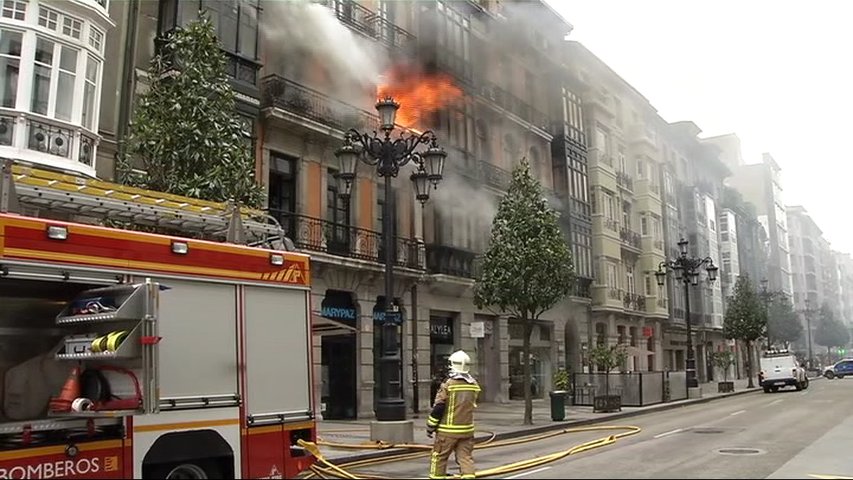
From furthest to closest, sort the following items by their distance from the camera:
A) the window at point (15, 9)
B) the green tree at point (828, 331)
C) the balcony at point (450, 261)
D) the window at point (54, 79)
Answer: the green tree at point (828, 331), the balcony at point (450, 261), the window at point (54, 79), the window at point (15, 9)

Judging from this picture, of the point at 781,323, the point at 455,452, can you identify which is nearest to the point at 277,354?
the point at 455,452

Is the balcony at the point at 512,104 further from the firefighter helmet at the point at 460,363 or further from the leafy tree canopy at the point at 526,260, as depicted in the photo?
the firefighter helmet at the point at 460,363

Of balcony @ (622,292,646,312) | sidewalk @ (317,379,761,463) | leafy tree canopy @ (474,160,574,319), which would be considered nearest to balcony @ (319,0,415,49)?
leafy tree canopy @ (474,160,574,319)

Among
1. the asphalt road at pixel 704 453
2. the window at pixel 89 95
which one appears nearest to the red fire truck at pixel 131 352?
the asphalt road at pixel 704 453

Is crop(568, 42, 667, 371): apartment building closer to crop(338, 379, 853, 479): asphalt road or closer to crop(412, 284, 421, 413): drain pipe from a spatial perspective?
crop(412, 284, 421, 413): drain pipe

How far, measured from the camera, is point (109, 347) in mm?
6484

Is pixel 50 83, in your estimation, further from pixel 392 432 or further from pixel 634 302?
pixel 634 302

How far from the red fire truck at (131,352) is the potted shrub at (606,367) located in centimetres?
1640

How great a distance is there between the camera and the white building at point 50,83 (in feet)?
44.7

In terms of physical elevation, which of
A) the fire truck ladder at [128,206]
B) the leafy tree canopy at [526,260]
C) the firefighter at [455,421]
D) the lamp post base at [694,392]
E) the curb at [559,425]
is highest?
the leafy tree canopy at [526,260]

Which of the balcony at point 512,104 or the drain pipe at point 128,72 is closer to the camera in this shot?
the drain pipe at point 128,72

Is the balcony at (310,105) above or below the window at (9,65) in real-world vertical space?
above

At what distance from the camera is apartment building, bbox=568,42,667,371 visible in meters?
37.6

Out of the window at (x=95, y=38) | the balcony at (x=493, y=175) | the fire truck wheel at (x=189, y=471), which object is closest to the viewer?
the fire truck wheel at (x=189, y=471)
